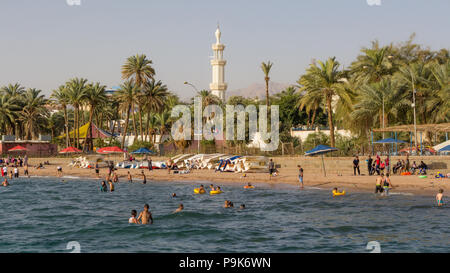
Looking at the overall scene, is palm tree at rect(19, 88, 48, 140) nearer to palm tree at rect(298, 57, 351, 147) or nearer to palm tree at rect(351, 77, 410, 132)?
palm tree at rect(298, 57, 351, 147)

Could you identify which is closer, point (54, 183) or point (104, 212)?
point (104, 212)

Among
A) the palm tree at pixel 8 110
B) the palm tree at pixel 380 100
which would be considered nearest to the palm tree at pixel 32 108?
the palm tree at pixel 8 110

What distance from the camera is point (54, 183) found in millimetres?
45281

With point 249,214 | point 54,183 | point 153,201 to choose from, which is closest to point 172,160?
point 54,183

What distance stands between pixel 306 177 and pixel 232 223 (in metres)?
15.9

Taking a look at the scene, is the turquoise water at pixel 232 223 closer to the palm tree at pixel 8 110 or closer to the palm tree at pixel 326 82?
the palm tree at pixel 326 82

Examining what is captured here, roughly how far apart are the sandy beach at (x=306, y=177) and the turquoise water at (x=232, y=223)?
2.08m

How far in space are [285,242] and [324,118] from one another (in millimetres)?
63759

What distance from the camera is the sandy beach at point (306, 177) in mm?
31781

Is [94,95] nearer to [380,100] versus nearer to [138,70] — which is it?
[138,70]

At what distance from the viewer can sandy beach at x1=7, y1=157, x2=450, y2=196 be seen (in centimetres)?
3178

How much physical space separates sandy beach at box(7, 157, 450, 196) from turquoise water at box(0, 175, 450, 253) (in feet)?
6.83
